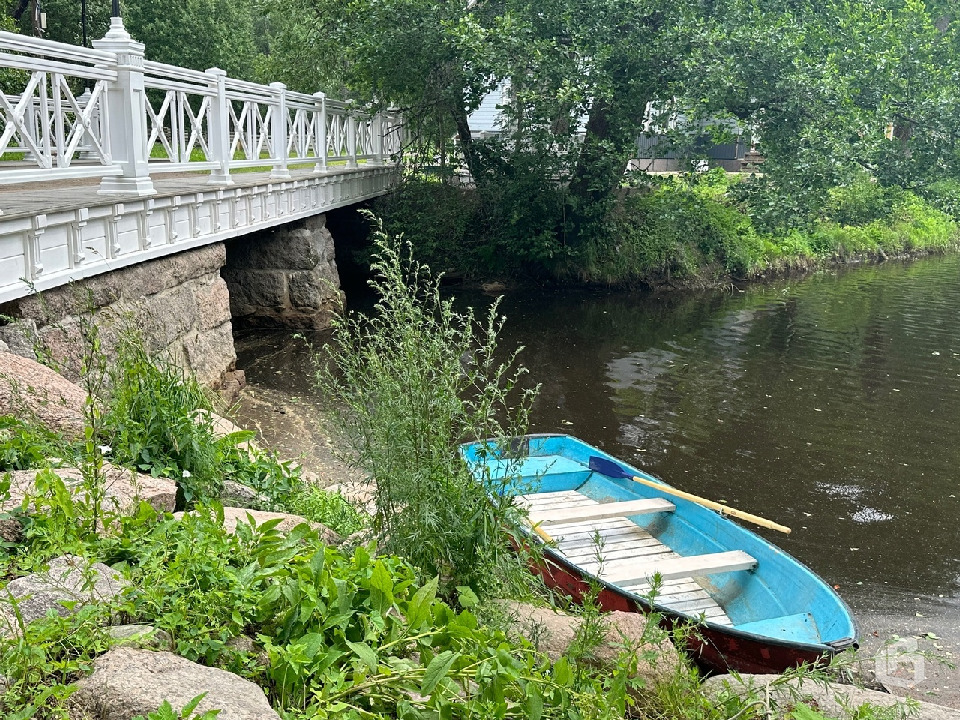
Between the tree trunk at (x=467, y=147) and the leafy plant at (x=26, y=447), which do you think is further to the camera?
the tree trunk at (x=467, y=147)

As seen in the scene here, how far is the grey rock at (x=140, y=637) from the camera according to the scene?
10.6 feet

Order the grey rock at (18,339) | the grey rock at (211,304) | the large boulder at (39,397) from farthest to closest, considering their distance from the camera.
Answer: the grey rock at (211,304)
the grey rock at (18,339)
the large boulder at (39,397)

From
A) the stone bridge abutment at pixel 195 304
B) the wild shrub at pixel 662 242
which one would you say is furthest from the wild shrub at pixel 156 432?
the wild shrub at pixel 662 242

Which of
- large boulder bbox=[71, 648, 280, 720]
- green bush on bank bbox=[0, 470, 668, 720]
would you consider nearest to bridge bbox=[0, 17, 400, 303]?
green bush on bank bbox=[0, 470, 668, 720]

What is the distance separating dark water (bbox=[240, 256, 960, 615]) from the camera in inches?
372

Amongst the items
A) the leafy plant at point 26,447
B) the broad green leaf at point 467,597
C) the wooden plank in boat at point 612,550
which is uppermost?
the leafy plant at point 26,447

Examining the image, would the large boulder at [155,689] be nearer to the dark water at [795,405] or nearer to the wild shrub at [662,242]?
the dark water at [795,405]

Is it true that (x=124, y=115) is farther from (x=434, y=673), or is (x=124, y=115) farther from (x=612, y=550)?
(x=434, y=673)

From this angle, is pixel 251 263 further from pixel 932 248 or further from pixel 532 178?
pixel 932 248

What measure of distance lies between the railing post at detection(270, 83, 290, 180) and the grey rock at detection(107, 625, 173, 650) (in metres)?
12.1

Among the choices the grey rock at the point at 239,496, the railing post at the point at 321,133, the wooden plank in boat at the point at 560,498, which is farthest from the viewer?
the railing post at the point at 321,133

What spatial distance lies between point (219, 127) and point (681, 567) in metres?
8.43

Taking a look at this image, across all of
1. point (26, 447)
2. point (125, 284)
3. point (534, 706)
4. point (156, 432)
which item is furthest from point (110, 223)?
point (534, 706)

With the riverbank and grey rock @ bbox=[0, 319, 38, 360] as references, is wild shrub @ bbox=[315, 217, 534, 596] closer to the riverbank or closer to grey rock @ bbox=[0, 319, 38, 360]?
the riverbank
